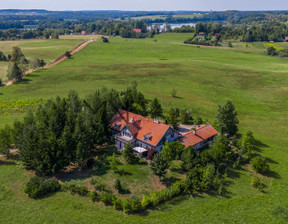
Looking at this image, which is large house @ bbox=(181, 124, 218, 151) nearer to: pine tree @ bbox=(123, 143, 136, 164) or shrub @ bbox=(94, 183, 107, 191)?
pine tree @ bbox=(123, 143, 136, 164)

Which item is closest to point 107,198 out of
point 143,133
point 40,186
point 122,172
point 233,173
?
point 122,172

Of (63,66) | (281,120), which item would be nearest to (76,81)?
(63,66)

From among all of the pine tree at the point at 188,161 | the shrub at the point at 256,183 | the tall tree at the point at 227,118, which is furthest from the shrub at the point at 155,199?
the tall tree at the point at 227,118

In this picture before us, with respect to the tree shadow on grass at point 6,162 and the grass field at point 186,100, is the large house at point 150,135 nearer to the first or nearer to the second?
the grass field at point 186,100

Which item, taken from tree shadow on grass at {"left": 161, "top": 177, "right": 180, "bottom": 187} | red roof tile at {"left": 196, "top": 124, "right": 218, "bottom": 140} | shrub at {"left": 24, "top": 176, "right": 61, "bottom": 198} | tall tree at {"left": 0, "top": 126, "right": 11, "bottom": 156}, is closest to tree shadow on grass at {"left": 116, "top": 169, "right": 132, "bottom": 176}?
tree shadow on grass at {"left": 161, "top": 177, "right": 180, "bottom": 187}

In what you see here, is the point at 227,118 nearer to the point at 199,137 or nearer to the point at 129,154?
the point at 199,137
